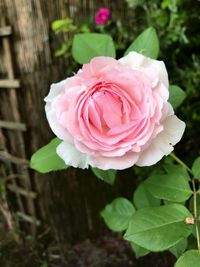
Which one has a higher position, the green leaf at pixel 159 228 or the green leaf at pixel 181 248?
the green leaf at pixel 159 228

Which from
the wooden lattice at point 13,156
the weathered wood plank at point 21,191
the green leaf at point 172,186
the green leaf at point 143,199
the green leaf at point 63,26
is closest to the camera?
the green leaf at point 172,186

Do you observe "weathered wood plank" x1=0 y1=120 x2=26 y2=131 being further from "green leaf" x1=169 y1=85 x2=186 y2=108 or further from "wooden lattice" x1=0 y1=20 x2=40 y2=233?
"green leaf" x1=169 y1=85 x2=186 y2=108

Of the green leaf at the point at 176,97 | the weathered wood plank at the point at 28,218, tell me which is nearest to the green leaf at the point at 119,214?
the green leaf at the point at 176,97

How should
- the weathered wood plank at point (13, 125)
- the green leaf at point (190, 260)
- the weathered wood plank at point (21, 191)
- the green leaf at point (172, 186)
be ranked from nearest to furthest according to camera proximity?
1. the green leaf at point (190, 260)
2. the green leaf at point (172, 186)
3. the weathered wood plank at point (13, 125)
4. the weathered wood plank at point (21, 191)

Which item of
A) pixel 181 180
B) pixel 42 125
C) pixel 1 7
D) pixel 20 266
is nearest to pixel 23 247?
pixel 20 266

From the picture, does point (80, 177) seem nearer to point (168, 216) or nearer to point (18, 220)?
point (18, 220)

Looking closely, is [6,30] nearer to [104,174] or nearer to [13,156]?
[13,156]

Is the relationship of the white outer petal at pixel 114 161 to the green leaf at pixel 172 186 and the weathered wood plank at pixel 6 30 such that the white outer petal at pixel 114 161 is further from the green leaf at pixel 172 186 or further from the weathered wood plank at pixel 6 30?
the weathered wood plank at pixel 6 30

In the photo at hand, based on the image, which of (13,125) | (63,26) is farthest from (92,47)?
(13,125)
